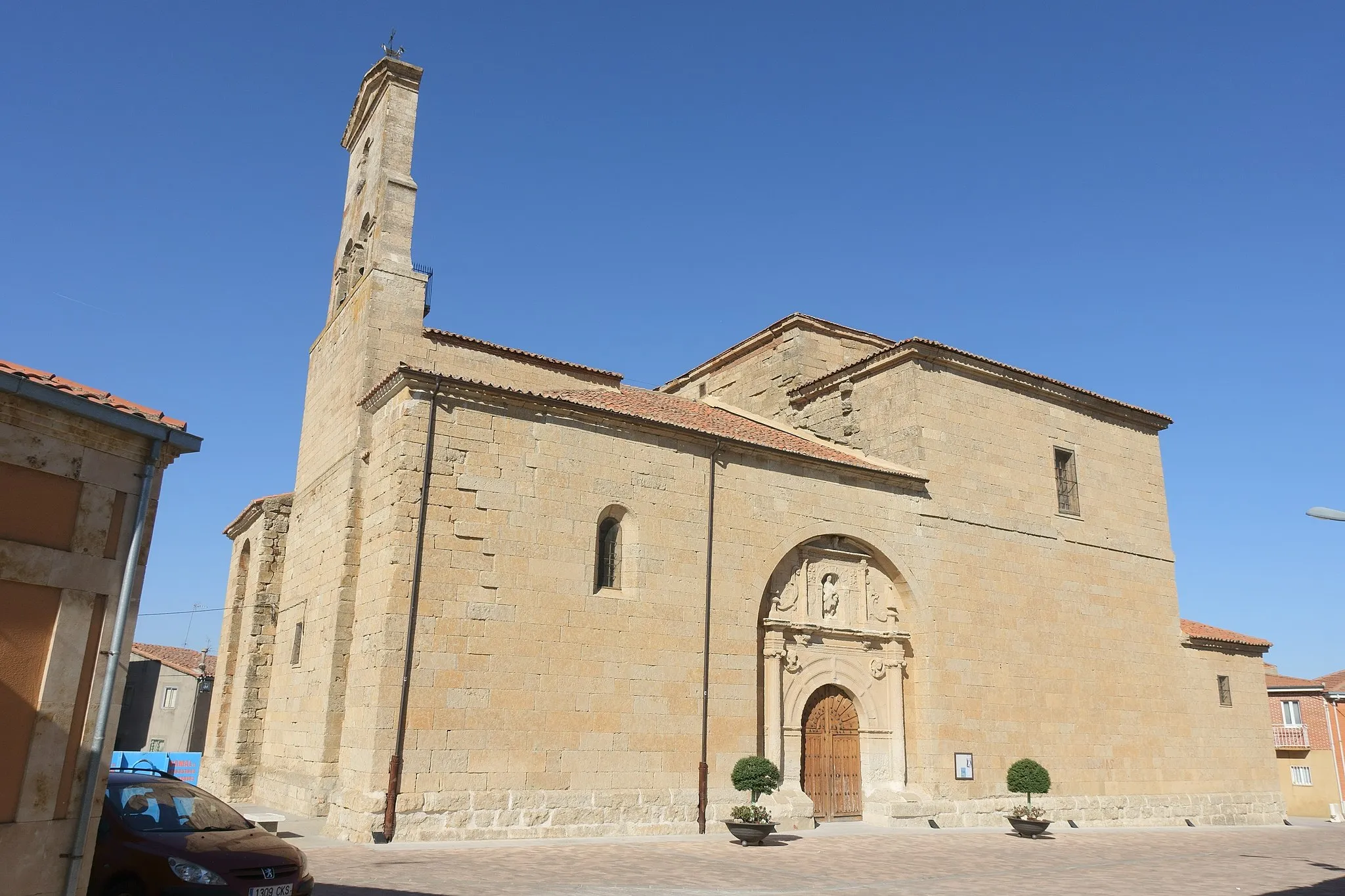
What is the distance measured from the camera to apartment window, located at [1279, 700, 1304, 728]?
35.4 meters

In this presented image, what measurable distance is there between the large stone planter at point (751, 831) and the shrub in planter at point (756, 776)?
2.48 ft

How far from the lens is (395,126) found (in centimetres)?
1845

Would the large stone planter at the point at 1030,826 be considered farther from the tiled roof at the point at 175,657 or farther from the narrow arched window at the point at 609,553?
the tiled roof at the point at 175,657

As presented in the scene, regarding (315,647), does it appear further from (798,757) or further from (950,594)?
(950,594)

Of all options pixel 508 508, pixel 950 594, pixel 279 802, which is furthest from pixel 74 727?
pixel 950 594

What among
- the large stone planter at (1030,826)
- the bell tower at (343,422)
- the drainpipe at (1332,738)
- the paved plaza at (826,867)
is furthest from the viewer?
the drainpipe at (1332,738)

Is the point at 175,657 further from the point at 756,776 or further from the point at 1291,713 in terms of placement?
the point at 1291,713

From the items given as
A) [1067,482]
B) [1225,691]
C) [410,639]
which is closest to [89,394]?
[410,639]

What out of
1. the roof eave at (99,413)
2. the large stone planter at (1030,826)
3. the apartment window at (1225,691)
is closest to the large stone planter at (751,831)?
the large stone planter at (1030,826)

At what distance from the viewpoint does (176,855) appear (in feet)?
23.1

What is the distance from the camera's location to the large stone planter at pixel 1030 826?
1608cm

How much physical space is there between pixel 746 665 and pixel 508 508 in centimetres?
469

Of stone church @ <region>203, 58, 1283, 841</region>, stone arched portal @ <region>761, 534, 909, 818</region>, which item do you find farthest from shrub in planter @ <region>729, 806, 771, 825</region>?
stone arched portal @ <region>761, 534, 909, 818</region>

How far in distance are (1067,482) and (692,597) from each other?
10557 millimetres
